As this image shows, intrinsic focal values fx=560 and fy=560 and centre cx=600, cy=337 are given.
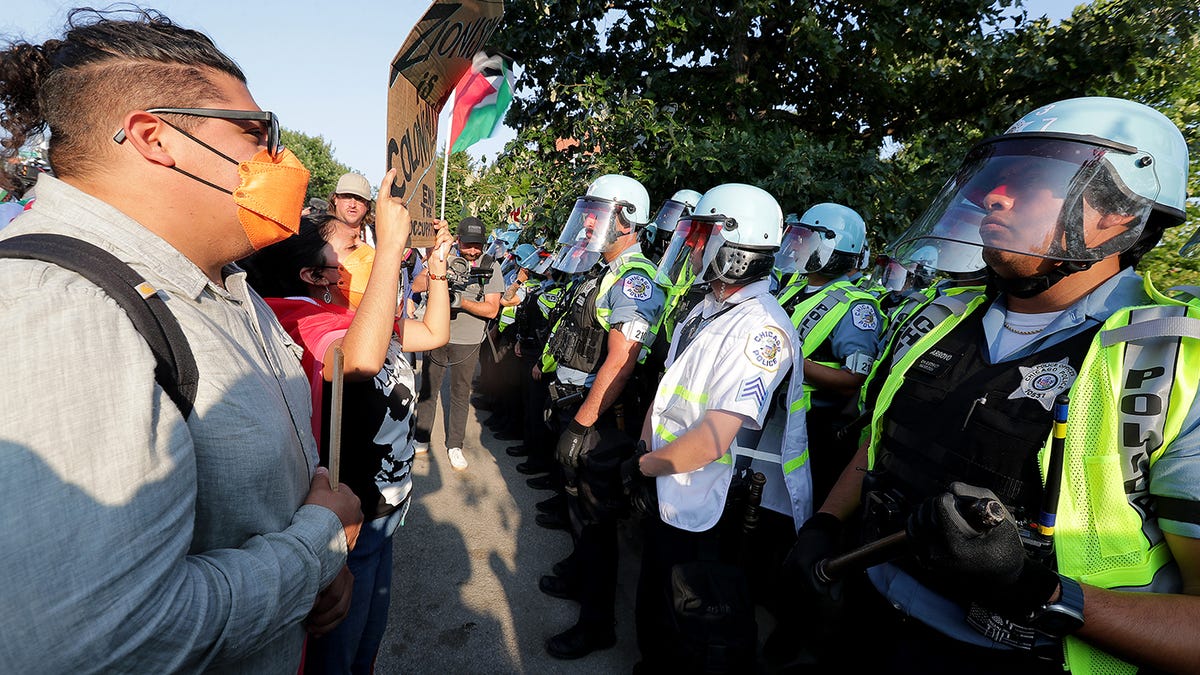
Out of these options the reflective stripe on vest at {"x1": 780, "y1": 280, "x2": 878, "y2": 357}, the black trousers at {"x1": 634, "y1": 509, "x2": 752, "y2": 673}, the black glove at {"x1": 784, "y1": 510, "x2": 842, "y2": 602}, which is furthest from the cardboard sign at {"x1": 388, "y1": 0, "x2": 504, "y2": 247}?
the reflective stripe on vest at {"x1": 780, "y1": 280, "x2": 878, "y2": 357}

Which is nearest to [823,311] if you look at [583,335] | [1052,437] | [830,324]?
[830,324]

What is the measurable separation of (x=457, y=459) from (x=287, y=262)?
11.8ft

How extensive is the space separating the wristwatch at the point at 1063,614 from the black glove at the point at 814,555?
55cm

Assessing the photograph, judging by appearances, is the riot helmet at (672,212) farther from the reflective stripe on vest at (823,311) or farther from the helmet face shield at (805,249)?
the reflective stripe on vest at (823,311)

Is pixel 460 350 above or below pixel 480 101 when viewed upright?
below

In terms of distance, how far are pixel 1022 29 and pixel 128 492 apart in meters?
8.55

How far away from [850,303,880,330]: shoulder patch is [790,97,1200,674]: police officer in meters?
1.59

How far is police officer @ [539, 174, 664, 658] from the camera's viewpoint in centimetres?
320

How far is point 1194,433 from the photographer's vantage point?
1255 millimetres

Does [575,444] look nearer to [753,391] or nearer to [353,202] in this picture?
[753,391]

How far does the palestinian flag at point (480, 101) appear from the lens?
11.0ft

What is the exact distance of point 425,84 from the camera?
2.23m

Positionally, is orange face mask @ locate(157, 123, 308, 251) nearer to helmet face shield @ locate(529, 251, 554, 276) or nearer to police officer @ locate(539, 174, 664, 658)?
police officer @ locate(539, 174, 664, 658)

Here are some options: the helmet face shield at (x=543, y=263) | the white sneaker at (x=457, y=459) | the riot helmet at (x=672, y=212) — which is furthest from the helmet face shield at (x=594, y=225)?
the white sneaker at (x=457, y=459)
